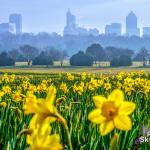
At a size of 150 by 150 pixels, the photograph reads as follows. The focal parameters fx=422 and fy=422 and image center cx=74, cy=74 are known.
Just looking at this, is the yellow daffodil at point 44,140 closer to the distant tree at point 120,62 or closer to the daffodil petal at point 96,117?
the daffodil petal at point 96,117

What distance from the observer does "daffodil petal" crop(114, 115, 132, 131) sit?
1.54 m

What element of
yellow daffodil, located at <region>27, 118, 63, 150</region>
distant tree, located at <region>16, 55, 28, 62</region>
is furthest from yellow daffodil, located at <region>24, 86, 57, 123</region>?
distant tree, located at <region>16, 55, 28, 62</region>

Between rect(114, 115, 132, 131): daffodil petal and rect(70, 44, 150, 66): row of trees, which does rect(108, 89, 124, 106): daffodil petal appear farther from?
rect(70, 44, 150, 66): row of trees

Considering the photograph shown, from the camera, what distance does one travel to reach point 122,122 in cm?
158

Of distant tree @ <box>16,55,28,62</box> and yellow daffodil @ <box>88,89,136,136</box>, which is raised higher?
distant tree @ <box>16,55,28,62</box>

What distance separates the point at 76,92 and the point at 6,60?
276 ft

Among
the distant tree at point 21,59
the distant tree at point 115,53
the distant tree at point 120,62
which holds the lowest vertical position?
the distant tree at point 120,62

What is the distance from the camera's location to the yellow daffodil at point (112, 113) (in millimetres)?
1587

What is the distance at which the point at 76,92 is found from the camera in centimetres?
938

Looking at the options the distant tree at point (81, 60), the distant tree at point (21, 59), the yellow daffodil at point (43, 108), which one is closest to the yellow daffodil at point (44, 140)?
the yellow daffodil at point (43, 108)

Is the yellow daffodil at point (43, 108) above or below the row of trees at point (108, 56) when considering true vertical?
below

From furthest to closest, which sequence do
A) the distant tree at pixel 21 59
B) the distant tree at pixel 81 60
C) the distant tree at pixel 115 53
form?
the distant tree at pixel 115 53, the distant tree at pixel 21 59, the distant tree at pixel 81 60

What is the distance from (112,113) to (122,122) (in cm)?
7

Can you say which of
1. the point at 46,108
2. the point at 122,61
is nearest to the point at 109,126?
the point at 46,108
